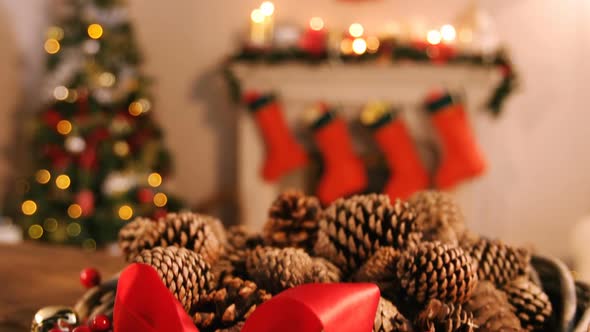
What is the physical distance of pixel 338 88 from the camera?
9.59 feet

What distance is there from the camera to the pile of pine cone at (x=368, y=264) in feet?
1.27

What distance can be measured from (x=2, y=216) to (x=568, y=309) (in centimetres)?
314

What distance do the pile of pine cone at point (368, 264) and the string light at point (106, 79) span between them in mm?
2419

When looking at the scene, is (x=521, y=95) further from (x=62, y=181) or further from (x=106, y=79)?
(x=62, y=181)

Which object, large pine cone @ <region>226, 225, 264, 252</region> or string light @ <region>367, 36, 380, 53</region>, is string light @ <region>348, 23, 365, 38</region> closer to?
string light @ <region>367, 36, 380, 53</region>

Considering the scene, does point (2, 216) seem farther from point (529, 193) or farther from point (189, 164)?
point (529, 193)

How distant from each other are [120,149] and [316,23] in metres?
1.27

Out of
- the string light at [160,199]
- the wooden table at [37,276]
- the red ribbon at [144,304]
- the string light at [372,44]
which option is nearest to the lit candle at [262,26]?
the string light at [372,44]

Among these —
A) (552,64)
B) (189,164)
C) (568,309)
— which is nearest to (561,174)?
(552,64)

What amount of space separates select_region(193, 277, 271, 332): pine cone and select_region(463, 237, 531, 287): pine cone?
0.60 ft

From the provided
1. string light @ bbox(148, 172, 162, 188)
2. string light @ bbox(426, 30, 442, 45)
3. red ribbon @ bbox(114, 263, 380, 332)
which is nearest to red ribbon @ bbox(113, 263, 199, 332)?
red ribbon @ bbox(114, 263, 380, 332)

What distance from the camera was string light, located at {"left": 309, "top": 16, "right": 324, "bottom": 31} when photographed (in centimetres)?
311

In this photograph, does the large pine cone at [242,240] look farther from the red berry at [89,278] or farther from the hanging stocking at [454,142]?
the hanging stocking at [454,142]

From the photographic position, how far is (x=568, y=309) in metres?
0.42
